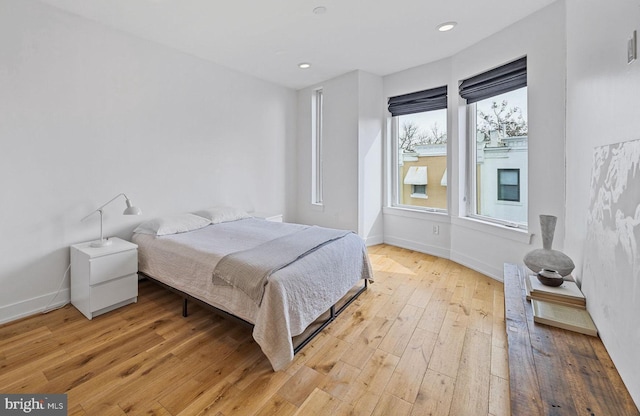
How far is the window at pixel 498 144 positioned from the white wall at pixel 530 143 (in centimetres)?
12

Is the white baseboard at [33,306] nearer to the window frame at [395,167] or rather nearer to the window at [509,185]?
the window frame at [395,167]

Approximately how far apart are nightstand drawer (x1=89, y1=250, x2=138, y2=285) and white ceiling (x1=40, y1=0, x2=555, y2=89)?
2141 mm

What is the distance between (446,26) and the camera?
2887 mm

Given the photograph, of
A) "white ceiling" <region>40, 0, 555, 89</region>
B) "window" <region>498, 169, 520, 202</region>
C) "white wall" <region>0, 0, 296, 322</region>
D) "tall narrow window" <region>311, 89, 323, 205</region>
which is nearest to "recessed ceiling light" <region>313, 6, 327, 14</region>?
"white ceiling" <region>40, 0, 555, 89</region>

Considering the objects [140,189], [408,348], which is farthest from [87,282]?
[408,348]

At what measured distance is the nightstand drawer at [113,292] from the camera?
2362 mm

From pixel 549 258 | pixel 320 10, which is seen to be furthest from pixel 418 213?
pixel 320 10

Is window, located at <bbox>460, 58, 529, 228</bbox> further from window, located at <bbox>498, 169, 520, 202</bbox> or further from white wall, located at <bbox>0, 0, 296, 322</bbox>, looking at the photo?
white wall, located at <bbox>0, 0, 296, 322</bbox>

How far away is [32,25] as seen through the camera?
2340 mm

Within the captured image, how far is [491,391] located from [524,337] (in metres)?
0.46

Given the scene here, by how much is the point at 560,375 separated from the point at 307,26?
3.17 meters

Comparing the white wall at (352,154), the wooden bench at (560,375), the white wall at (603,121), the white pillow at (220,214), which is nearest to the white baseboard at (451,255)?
the white wall at (352,154)

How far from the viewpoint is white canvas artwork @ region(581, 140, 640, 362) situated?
0.98 meters

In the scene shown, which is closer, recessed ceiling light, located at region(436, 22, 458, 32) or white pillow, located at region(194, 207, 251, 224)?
recessed ceiling light, located at region(436, 22, 458, 32)
